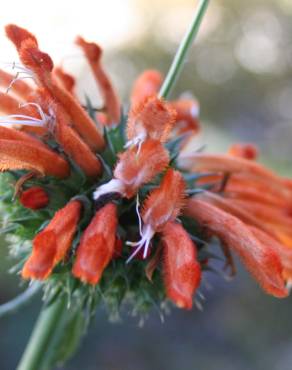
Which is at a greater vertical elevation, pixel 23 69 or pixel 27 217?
pixel 23 69

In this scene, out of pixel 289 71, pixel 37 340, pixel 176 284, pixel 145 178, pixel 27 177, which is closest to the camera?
pixel 176 284

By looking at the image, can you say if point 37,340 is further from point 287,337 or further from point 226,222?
point 287,337

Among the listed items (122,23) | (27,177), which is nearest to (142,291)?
(27,177)

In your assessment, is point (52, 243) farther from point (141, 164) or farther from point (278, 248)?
point (278, 248)

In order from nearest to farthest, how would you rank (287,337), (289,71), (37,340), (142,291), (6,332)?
1. (142,291)
2. (37,340)
3. (6,332)
4. (287,337)
5. (289,71)

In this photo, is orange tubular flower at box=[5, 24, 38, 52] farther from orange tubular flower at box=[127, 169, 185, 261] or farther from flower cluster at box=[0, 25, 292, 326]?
orange tubular flower at box=[127, 169, 185, 261]

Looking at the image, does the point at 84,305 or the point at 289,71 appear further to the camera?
the point at 289,71

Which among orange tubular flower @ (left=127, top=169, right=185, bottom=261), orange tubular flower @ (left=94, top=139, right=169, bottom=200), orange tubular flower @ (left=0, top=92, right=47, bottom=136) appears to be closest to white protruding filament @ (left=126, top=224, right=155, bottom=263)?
orange tubular flower @ (left=127, top=169, right=185, bottom=261)
